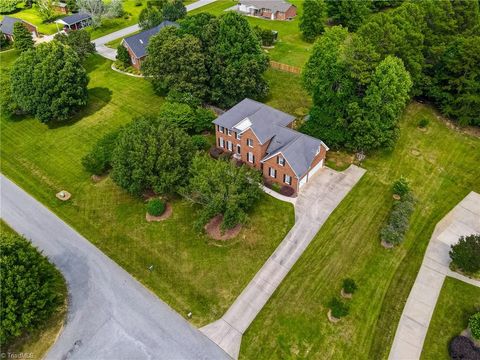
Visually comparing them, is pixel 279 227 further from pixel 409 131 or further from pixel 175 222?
pixel 409 131

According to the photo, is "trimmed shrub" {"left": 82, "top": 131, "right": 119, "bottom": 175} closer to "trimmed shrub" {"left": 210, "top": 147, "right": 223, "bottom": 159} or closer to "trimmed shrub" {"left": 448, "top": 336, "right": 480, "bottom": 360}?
"trimmed shrub" {"left": 210, "top": 147, "right": 223, "bottom": 159}

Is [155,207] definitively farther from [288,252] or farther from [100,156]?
[288,252]

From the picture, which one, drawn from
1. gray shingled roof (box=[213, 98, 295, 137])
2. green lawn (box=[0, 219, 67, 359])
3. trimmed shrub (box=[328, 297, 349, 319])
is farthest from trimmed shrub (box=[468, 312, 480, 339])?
green lawn (box=[0, 219, 67, 359])

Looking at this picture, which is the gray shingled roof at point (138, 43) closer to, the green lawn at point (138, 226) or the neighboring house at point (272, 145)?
the green lawn at point (138, 226)

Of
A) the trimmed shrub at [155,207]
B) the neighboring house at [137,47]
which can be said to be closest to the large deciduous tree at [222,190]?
the trimmed shrub at [155,207]

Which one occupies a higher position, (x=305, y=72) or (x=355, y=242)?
(x=305, y=72)

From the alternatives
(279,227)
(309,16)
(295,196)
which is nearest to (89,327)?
(279,227)
